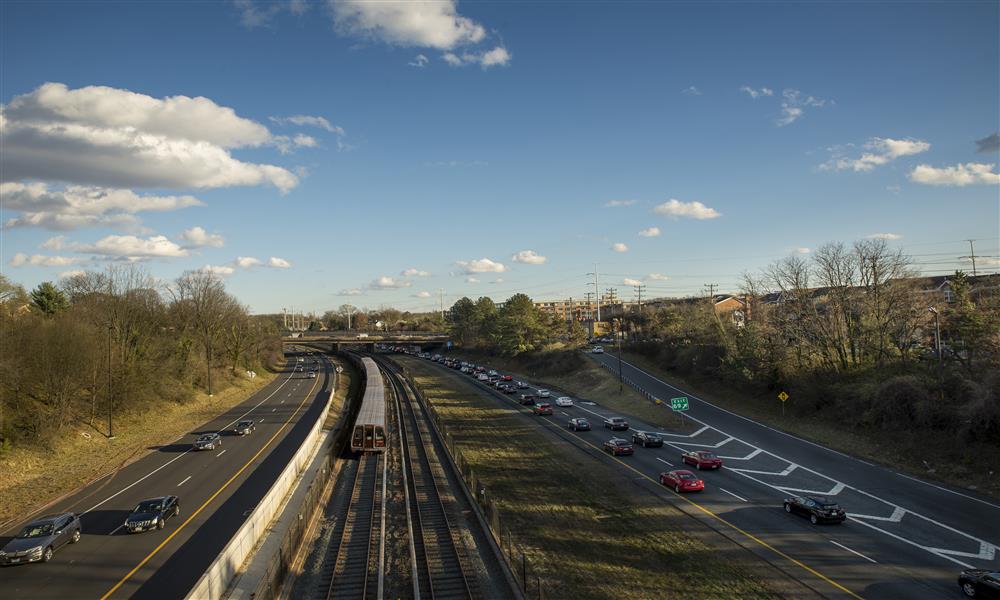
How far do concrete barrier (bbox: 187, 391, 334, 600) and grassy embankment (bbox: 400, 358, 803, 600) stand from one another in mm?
10094

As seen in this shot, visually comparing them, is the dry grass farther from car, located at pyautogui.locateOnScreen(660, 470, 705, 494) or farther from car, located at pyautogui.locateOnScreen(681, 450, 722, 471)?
car, located at pyautogui.locateOnScreen(681, 450, 722, 471)

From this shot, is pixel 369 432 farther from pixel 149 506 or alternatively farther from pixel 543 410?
pixel 543 410

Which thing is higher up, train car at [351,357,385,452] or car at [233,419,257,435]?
train car at [351,357,385,452]

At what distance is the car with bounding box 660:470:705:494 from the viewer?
28625mm

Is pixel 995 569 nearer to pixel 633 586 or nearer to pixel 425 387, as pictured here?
pixel 633 586

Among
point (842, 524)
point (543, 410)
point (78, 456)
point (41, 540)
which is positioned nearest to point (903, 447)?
point (842, 524)

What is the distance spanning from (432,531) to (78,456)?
3150 centimetres

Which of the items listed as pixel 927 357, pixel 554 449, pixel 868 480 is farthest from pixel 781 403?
pixel 554 449

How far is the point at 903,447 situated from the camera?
3406cm

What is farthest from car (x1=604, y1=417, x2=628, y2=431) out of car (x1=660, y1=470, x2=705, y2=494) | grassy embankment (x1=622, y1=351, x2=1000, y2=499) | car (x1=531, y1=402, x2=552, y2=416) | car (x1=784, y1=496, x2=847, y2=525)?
car (x1=784, y1=496, x2=847, y2=525)

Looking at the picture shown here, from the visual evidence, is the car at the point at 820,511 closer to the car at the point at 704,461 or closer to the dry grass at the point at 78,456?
the car at the point at 704,461

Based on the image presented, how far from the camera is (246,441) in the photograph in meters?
43.4

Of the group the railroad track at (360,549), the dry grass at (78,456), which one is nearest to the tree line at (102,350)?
the dry grass at (78,456)

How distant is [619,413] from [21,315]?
55.5 metres
